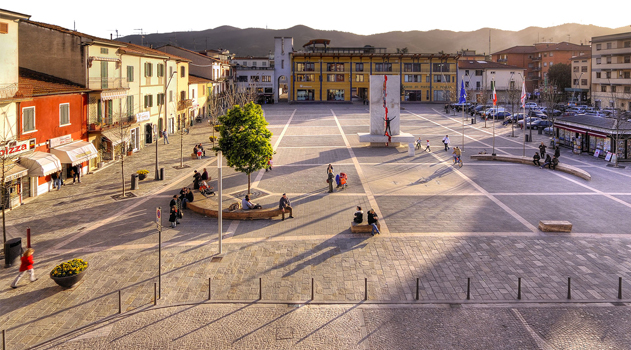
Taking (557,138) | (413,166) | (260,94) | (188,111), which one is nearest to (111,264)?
(413,166)

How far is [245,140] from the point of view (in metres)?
24.8

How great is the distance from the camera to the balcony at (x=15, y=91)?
77.2 ft

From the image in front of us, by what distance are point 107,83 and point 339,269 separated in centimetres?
2920

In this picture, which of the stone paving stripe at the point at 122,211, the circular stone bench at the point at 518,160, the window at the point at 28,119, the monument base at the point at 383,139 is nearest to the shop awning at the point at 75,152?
the window at the point at 28,119

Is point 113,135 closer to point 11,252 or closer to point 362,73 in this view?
point 11,252

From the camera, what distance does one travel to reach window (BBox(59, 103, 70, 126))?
30.1 metres

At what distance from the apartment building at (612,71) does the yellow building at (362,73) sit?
Result: 2901cm

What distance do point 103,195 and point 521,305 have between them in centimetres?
2403

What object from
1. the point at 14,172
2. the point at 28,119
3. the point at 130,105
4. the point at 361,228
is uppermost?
the point at 130,105

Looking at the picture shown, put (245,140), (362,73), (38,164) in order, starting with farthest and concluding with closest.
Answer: (362,73)
(38,164)
(245,140)

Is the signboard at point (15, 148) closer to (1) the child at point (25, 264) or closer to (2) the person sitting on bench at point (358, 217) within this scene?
(1) the child at point (25, 264)

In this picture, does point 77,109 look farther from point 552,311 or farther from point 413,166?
point 552,311

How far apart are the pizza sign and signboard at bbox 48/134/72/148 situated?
2865 mm

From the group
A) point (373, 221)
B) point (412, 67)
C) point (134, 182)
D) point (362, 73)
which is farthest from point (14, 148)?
point (412, 67)
